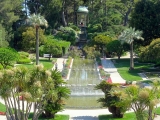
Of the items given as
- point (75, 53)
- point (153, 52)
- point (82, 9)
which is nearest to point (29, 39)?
point (75, 53)

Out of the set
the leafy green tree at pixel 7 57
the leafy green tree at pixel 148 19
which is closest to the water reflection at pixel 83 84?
the leafy green tree at pixel 7 57

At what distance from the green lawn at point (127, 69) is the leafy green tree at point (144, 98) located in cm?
2315

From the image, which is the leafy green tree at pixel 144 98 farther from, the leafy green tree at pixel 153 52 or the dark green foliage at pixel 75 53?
the dark green foliage at pixel 75 53

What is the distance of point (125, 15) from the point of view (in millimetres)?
81312

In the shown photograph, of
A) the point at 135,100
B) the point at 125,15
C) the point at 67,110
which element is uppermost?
the point at 125,15

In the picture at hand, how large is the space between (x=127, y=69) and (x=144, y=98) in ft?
108

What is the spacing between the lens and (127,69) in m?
50.1

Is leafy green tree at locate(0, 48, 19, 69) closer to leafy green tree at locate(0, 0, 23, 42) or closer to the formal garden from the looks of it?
the formal garden

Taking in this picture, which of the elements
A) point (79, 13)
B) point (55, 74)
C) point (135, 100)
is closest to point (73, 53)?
point (79, 13)

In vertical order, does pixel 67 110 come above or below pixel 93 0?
below

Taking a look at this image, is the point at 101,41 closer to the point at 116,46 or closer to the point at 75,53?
the point at 75,53

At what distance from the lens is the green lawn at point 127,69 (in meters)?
42.8

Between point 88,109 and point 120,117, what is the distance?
143 inches

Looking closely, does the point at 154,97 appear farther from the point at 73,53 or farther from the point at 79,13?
the point at 79,13
